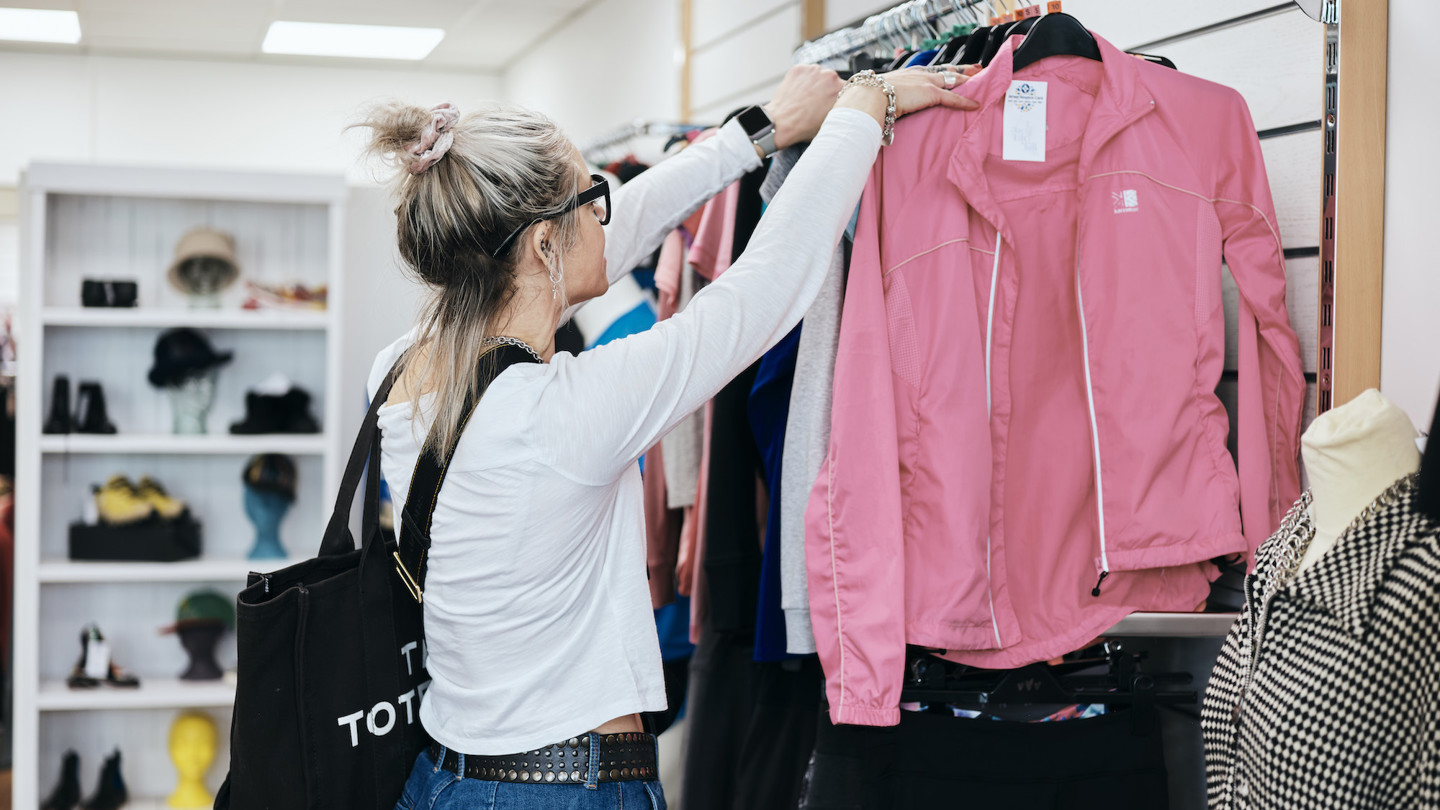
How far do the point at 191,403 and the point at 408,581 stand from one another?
8.07ft

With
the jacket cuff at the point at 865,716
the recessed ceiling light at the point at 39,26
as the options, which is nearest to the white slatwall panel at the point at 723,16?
the jacket cuff at the point at 865,716

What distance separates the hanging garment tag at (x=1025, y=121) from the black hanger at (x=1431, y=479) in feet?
2.56

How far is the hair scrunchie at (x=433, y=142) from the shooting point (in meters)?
1.26

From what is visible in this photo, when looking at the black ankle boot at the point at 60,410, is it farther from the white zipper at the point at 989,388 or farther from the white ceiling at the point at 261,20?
the white ceiling at the point at 261,20

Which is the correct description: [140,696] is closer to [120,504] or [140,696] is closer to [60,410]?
[120,504]

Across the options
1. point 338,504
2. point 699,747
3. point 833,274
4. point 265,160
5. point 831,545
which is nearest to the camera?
point 338,504

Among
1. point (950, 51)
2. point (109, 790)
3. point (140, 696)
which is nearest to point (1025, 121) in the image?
point (950, 51)

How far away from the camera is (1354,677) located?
3.34 feet

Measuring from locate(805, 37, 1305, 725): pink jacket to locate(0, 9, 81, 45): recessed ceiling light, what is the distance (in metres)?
6.00

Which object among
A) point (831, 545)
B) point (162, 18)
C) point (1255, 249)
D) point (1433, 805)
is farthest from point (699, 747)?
point (162, 18)

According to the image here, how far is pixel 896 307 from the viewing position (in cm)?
156

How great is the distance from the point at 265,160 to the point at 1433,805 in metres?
7.32

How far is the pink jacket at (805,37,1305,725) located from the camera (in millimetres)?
1525

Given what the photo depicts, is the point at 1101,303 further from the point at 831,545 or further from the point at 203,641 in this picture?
the point at 203,641
